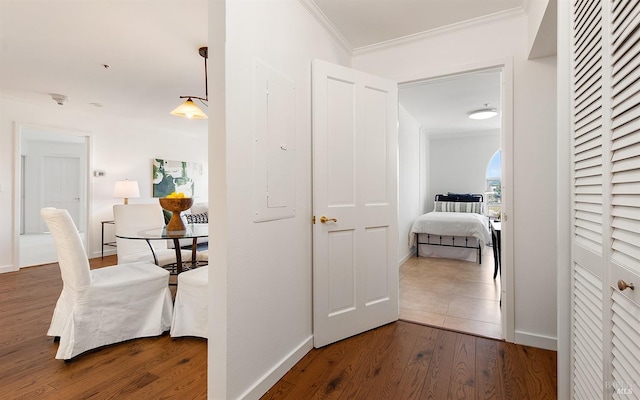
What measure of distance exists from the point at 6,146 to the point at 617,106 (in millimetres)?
6381

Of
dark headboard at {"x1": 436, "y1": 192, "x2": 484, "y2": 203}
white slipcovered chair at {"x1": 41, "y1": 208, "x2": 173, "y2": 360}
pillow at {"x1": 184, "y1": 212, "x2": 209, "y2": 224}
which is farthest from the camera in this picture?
dark headboard at {"x1": 436, "y1": 192, "x2": 484, "y2": 203}

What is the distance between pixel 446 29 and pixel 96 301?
3411 millimetres

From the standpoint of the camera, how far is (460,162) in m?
7.52

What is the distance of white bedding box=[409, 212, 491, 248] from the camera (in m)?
4.93

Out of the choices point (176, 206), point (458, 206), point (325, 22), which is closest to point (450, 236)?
point (458, 206)

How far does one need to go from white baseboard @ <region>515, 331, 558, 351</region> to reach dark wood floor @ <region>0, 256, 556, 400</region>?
0.06 m

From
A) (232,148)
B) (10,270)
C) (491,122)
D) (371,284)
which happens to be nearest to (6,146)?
(10,270)

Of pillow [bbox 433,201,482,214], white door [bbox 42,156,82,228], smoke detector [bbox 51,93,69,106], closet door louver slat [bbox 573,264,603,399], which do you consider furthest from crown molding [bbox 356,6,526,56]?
white door [bbox 42,156,82,228]

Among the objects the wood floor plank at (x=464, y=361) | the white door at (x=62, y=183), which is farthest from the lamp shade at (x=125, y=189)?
the wood floor plank at (x=464, y=361)

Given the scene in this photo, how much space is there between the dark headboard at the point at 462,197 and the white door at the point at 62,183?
30.8 ft

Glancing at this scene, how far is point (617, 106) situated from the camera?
911 millimetres

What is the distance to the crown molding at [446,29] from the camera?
2283mm

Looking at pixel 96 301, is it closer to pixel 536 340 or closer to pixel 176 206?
pixel 176 206

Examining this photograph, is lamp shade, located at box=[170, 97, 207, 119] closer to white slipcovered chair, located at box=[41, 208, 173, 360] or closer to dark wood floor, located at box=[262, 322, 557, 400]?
white slipcovered chair, located at box=[41, 208, 173, 360]
